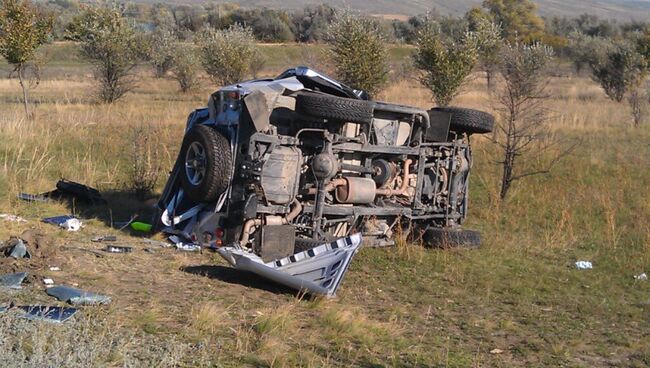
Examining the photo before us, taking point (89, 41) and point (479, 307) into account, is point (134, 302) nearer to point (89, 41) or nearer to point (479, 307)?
point (479, 307)

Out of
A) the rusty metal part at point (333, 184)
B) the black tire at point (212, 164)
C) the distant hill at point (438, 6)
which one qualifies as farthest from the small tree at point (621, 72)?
the distant hill at point (438, 6)

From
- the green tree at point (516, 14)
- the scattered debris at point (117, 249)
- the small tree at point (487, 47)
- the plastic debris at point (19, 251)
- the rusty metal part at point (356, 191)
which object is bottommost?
the scattered debris at point (117, 249)

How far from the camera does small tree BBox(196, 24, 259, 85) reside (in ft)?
111

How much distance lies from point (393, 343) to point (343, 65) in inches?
839

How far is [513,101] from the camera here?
15.2 metres

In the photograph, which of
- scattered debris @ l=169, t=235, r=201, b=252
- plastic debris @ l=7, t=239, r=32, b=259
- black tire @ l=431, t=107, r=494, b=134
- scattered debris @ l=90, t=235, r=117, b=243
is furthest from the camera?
black tire @ l=431, t=107, r=494, b=134

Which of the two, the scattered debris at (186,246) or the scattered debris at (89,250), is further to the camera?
the scattered debris at (186,246)

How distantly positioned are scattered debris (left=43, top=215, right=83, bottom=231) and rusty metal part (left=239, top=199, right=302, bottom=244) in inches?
94.8

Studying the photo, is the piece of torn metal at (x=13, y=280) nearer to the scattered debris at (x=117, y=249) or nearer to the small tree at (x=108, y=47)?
the scattered debris at (x=117, y=249)

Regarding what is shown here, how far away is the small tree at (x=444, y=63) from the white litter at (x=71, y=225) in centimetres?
1786

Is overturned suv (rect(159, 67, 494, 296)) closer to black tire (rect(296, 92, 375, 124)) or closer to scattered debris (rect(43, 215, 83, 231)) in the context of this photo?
black tire (rect(296, 92, 375, 124))

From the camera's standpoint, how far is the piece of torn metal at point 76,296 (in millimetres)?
6805

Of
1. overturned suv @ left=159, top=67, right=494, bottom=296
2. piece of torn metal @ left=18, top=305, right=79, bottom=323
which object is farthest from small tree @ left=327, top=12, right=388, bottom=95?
piece of torn metal @ left=18, top=305, right=79, bottom=323

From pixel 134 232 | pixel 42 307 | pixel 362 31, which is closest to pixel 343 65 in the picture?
pixel 362 31
